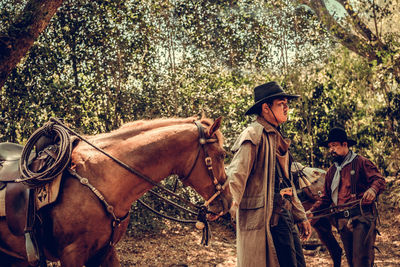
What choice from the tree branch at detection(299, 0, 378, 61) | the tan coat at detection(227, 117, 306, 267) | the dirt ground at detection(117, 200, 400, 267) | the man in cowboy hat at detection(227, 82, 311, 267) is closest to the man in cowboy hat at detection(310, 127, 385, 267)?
the man in cowboy hat at detection(227, 82, 311, 267)

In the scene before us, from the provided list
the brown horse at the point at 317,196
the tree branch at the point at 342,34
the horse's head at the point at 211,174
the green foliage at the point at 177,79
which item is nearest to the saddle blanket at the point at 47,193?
the horse's head at the point at 211,174

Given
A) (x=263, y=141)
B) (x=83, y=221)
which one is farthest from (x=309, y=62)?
(x=83, y=221)

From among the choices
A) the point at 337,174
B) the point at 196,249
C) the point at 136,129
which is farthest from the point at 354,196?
the point at 196,249

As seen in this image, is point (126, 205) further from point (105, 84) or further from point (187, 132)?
point (105, 84)

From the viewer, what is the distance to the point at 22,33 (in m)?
6.38

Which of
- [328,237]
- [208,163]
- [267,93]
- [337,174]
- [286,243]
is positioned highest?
[267,93]

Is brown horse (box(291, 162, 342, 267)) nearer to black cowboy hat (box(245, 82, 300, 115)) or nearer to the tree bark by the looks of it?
black cowboy hat (box(245, 82, 300, 115))

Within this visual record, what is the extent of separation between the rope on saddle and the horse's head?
1.10 meters

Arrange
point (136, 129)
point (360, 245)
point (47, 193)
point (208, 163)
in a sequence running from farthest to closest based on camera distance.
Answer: point (360, 245), point (136, 129), point (208, 163), point (47, 193)

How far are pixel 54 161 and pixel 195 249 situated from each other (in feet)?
18.8

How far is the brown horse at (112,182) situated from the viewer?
3195 millimetres

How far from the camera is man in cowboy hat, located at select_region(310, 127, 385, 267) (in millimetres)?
4473

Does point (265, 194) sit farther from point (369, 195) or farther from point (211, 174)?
point (369, 195)

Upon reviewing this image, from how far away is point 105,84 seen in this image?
849cm
